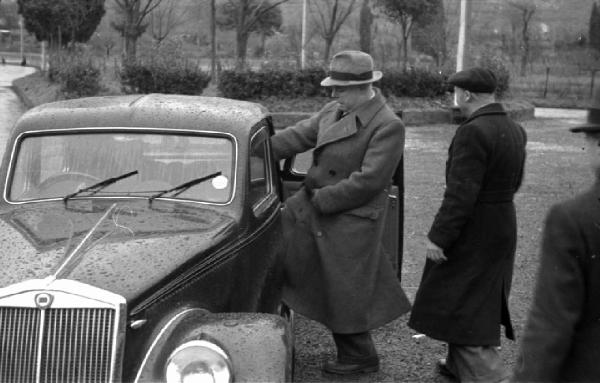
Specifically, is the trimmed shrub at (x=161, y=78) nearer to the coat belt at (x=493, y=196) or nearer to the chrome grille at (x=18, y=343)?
the coat belt at (x=493, y=196)

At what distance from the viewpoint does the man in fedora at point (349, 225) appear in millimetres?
5762

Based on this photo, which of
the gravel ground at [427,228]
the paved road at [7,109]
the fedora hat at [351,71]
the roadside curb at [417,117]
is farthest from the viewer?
the roadside curb at [417,117]

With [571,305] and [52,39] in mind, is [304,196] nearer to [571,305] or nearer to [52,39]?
[571,305]

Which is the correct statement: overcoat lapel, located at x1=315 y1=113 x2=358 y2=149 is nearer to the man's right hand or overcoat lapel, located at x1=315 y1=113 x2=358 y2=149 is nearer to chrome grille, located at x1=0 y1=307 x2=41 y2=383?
the man's right hand

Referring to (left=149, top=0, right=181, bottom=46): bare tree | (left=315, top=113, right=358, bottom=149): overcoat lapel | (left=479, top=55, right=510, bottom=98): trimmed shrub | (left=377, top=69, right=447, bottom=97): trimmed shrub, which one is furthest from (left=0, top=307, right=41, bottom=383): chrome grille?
(left=149, top=0, right=181, bottom=46): bare tree

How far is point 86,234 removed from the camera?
455 cm

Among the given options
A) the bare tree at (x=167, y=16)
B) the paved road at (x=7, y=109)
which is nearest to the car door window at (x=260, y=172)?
the paved road at (x=7, y=109)

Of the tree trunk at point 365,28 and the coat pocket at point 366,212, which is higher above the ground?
the tree trunk at point 365,28

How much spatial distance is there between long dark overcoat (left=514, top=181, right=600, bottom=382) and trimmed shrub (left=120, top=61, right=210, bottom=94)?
73.9 ft

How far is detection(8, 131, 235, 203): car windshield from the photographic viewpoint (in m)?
5.21

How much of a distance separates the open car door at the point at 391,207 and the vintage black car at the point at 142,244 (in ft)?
1.57

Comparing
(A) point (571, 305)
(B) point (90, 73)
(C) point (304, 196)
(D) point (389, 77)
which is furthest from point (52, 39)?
(A) point (571, 305)

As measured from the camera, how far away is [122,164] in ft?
17.2

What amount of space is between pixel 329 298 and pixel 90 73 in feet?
71.8
